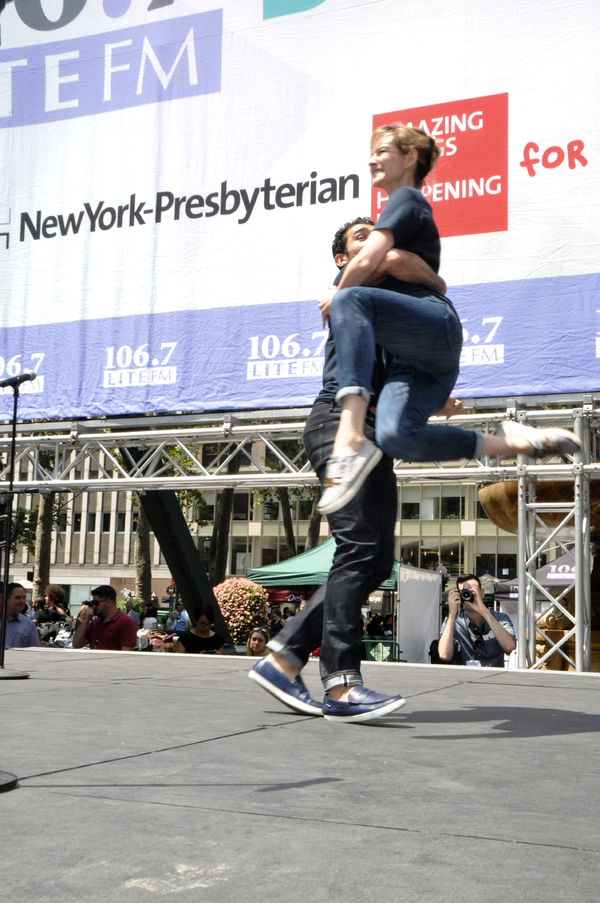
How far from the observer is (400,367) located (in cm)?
282

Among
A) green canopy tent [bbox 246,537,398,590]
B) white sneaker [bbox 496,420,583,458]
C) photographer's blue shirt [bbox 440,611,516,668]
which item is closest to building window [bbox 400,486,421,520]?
green canopy tent [bbox 246,537,398,590]

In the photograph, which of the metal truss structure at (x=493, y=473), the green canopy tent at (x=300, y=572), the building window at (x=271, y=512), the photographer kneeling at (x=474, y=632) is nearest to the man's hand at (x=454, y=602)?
the photographer kneeling at (x=474, y=632)

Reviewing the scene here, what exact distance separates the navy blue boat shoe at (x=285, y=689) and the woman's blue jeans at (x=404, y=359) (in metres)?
0.70

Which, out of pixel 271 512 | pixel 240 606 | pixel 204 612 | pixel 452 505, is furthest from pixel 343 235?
pixel 271 512

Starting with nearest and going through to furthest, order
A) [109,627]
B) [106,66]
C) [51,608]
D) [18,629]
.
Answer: [18,629], [109,627], [106,66], [51,608]

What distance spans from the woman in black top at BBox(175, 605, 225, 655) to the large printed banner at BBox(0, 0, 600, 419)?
6.19 ft

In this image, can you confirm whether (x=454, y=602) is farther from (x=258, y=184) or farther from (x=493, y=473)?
(x=258, y=184)

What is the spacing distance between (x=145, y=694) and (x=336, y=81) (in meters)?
7.29

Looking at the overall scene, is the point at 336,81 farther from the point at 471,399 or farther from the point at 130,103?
the point at 471,399

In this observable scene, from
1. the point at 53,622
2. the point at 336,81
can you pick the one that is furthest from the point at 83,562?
the point at 336,81

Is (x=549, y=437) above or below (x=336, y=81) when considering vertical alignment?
below

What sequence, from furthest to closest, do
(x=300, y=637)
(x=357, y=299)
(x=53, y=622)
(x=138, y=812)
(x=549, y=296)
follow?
(x=53, y=622) < (x=549, y=296) < (x=300, y=637) < (x=357, y=299) < (x=138, y=812)

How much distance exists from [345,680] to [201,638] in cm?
630

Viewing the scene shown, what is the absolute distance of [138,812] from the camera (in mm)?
1379
